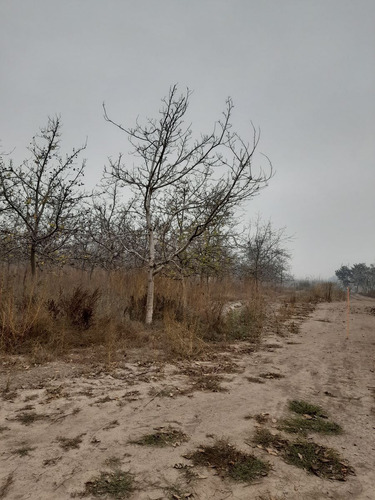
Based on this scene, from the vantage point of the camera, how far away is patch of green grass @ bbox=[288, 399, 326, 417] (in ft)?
12.1

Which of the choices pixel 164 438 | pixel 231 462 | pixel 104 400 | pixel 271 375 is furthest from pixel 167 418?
pixel 271 375

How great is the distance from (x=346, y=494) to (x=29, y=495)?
2.21 meters

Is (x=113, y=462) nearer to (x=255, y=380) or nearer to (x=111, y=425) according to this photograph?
(x=111, y=425)

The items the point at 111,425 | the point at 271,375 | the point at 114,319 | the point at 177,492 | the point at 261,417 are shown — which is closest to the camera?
the point at 177,492

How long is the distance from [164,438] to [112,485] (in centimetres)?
77

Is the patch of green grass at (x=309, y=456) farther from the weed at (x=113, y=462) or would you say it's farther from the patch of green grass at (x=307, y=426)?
the weed at (x=113, y=462)

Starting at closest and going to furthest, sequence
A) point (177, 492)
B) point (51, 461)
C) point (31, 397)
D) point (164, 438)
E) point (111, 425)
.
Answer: point (177, 492) < point (51, 461) < point (164, 438) < point (111, 425) < point (31, 397)

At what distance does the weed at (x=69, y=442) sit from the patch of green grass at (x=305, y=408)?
7.83 ft

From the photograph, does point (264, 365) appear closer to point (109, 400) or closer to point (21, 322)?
point (109, 400)

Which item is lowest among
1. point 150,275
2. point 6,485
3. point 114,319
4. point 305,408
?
point 6,485

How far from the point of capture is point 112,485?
2.29 meters

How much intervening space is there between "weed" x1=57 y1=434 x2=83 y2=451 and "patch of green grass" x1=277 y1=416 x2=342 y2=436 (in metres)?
1.96

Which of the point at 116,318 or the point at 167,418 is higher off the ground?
the point at 116,318

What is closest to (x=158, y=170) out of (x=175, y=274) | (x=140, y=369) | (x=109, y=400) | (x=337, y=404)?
(x=175, y=274)
